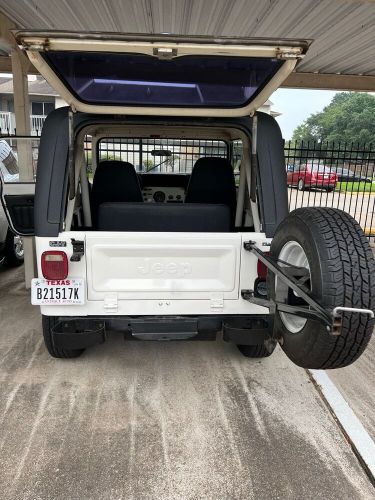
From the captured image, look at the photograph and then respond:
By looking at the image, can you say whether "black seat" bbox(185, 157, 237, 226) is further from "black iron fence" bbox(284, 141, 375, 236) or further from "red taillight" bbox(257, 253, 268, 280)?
"black iron fence" bbox(284, 141, 375, 236)

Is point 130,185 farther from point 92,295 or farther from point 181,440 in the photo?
point 181,440

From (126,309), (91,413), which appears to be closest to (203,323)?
(126,309)

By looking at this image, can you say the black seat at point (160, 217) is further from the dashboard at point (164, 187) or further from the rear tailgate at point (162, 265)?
the dashboard at point (164, 187)

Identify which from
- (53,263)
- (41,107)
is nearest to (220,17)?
(53,263)

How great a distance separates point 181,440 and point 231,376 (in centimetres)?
94

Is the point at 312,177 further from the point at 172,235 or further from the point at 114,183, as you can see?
the point at 172,235

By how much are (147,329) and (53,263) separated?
0.83 m

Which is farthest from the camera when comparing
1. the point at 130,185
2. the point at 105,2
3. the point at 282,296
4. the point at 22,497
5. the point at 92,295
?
the point at 105,2

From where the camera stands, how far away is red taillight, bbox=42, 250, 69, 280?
2930 mm

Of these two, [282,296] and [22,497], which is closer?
[22,497]

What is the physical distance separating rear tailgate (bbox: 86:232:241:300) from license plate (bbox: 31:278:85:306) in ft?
0.28

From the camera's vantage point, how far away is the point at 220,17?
5.58 meters

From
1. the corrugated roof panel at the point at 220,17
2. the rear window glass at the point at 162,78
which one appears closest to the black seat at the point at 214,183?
the rear window glass at the point at 162,78

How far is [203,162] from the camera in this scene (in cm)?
450
